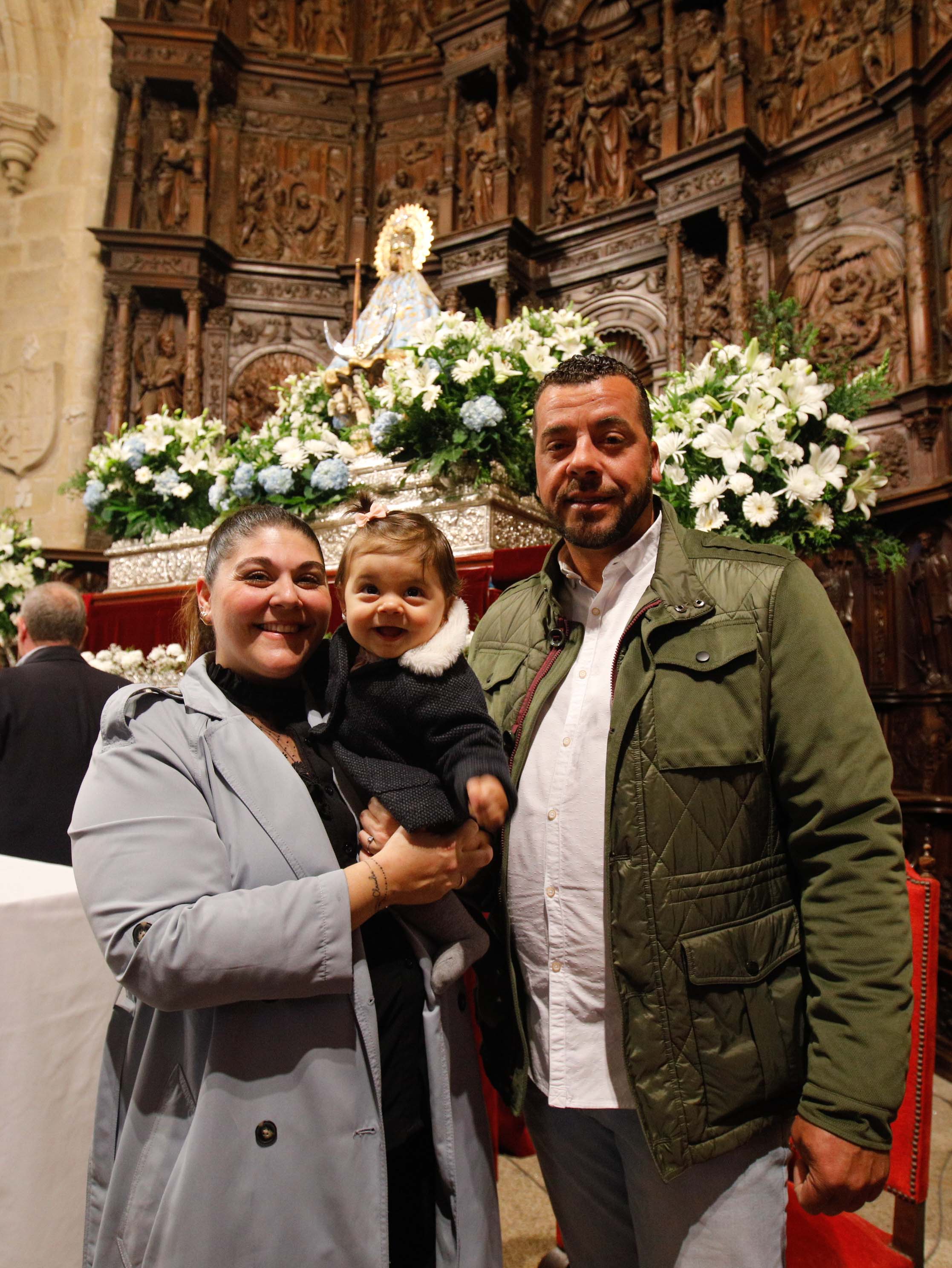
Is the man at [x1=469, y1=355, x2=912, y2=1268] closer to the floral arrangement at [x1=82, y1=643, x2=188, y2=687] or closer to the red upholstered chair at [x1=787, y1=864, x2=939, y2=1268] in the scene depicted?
the red upholstered chair at [x1=787, y1=864, x2=939, y2=1268]

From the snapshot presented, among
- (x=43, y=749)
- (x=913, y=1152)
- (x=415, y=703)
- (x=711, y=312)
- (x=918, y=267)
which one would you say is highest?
(x=711, y=312)

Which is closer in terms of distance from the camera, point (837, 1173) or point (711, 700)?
point (837, 1173)

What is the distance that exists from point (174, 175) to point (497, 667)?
9115mm

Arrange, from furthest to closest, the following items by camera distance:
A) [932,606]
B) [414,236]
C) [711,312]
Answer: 1. [711,312]
2. [414,236]
3. [932,606]

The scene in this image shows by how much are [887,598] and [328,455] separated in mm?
3535

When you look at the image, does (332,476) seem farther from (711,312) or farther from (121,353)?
(121,353)

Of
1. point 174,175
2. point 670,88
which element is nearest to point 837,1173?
point 670,88

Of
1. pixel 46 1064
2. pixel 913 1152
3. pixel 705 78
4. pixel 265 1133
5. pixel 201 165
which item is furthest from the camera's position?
pixel 201 165

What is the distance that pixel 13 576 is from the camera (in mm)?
4988

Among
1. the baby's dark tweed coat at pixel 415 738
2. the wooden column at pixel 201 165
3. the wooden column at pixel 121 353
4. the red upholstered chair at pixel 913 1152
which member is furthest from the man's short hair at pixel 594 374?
the wooden column at pixel 201 165

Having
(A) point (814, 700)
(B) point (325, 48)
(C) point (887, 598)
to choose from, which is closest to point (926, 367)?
(C) point (887, 598)

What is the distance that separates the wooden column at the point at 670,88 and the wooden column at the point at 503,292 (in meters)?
1.63

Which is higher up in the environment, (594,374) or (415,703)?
(594,374)

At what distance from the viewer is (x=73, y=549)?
299 inches
